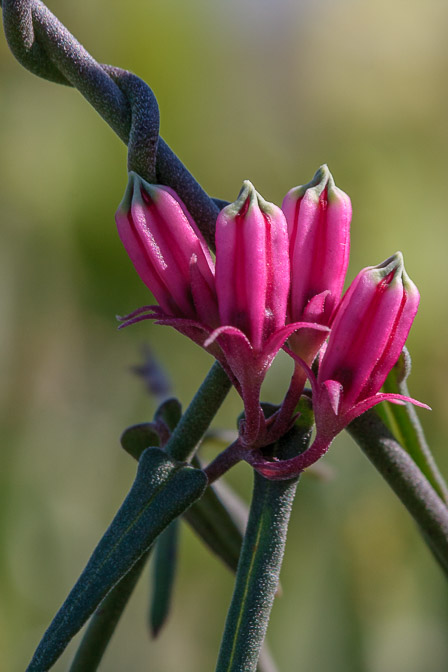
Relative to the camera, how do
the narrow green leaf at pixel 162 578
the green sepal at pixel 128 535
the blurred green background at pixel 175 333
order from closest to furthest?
1. the green sepal at pixel 128 535
2. the narrow green leaf at pixel 162 578
3. the blurred green background at pixel 175 333

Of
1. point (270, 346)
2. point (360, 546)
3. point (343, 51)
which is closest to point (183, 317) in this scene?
point (270, 346)

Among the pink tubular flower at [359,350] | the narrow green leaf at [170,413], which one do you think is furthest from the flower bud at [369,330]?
the narrow green leaf at [170,413]

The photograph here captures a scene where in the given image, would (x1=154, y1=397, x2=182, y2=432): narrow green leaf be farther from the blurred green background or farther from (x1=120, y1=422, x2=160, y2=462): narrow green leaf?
the blurred green background

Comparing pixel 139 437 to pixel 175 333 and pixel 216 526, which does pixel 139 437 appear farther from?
pixel 175 333

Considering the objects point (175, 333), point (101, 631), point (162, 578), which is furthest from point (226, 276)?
point (175, 333)

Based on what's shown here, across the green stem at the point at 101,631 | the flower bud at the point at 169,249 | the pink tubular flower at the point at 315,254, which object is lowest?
the green stem at the point at 101,631

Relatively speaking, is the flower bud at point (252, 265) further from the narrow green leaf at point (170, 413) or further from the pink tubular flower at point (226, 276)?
the narrow green leaf at point (170, 413)

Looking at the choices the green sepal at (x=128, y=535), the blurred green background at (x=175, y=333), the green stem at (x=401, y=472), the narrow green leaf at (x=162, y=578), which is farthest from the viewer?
the blurred green background at (x=175, y=333)
